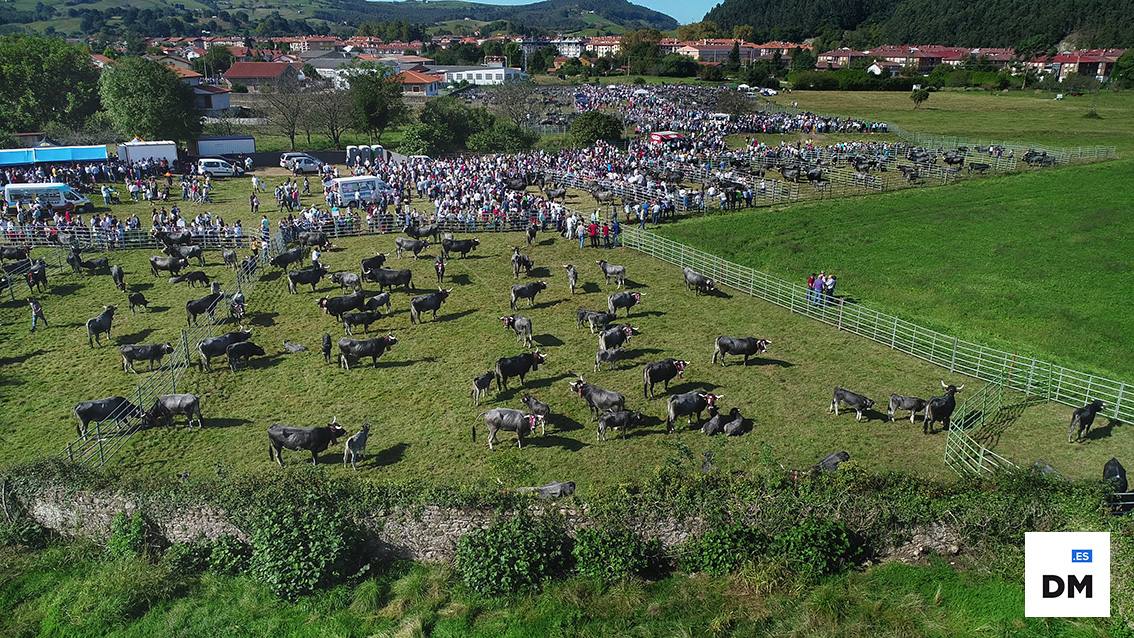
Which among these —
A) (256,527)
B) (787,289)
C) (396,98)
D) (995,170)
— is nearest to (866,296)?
(787,289)

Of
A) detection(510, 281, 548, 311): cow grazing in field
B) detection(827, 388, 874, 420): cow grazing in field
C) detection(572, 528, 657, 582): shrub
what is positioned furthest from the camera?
detection(510, 281, 548, 311): cow grazing in field

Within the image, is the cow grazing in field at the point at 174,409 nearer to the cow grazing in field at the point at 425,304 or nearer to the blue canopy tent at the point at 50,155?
the cow grazing in field at the point at 425,304

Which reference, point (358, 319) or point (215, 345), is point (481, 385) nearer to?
point (358, 319)

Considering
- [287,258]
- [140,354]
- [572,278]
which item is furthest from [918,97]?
[140,354]

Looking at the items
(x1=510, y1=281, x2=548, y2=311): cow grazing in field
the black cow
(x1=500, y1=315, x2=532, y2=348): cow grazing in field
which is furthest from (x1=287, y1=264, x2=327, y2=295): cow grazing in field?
(x1=500, y1=315, x2=532, y2=348): cow grazing in field

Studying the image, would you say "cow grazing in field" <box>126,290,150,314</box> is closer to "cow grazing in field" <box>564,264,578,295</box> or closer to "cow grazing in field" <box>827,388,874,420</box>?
"cow grazing in field" <box>564,264,578,295</box>

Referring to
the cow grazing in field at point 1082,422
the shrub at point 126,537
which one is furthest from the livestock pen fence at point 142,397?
the cow grazing in field at point 1082,422
